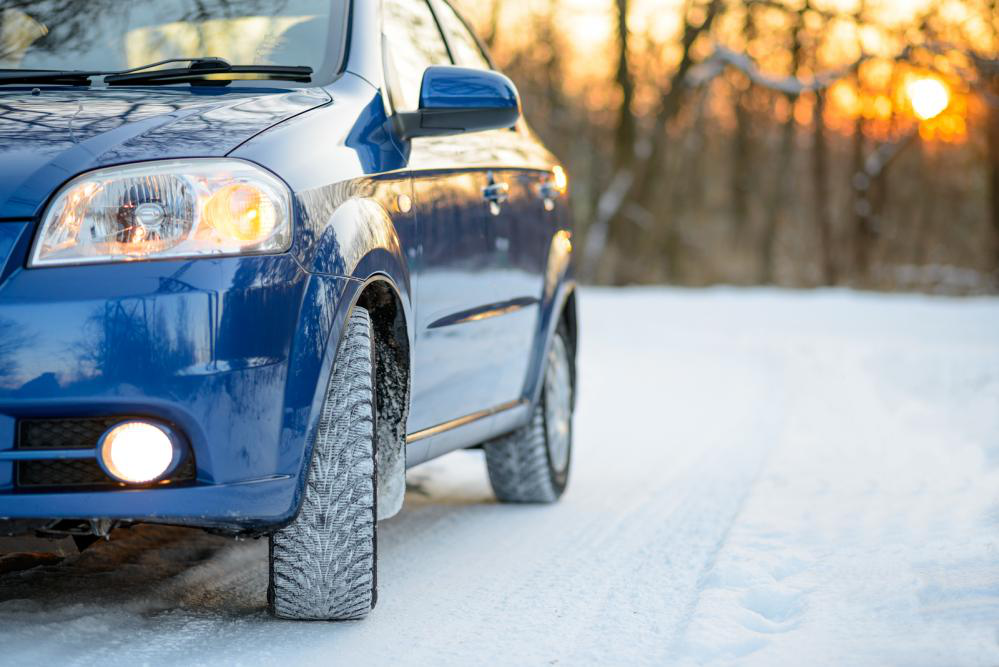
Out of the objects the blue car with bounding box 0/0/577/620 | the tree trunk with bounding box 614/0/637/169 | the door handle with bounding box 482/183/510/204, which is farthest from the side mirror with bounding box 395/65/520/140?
the tree trunk with bounding box 614/0/637/169

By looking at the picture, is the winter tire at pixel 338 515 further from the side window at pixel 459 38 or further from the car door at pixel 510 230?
the side window at pixel 459 38

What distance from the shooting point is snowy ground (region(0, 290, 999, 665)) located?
315cm

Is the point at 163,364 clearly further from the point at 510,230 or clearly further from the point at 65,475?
the point at 510,230

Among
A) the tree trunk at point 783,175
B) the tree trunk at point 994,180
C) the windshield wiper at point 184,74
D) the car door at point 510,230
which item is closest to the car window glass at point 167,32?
the windshield wiper at point 184,74

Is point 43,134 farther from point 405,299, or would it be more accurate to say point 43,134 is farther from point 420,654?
point 420,654

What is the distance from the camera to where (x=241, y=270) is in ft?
9.18

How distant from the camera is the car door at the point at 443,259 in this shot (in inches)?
149

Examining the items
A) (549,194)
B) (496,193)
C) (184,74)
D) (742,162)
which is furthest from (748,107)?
(184,74)

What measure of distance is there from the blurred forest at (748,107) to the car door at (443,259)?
19.2 m

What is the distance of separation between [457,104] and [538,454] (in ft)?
6.21

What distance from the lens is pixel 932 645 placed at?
308cm

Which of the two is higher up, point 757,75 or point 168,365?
point 168,365

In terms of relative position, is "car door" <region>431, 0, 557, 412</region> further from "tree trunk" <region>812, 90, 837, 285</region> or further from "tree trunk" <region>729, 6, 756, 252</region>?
"tree trunk" <region>729, 6, 756, 252</region>

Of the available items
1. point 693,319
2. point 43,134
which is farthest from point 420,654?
point 693,319
